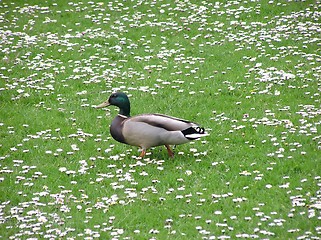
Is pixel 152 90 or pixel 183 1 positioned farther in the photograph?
pixel 183 1

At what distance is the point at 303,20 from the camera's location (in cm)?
1752

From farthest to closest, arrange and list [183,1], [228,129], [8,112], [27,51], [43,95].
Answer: [183,1] → [27,51] → [43,95] → [8,112] → [228,129]

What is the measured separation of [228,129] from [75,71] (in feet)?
15.4

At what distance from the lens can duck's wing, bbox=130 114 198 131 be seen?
10.2 metres

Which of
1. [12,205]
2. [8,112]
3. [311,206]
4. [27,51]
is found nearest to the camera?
[311,206]

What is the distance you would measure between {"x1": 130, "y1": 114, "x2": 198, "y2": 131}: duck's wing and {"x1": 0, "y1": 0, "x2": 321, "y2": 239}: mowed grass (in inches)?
23.1

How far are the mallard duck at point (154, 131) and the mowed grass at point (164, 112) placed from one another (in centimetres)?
35

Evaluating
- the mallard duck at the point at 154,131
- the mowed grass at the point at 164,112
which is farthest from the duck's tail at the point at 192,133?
the mowed grass at the point at 164,112

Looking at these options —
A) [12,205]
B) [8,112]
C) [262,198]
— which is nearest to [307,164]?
[262,198]

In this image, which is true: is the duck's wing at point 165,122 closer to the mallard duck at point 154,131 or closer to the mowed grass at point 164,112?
the mallard duck at point 154,131

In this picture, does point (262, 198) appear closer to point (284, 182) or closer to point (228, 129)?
point (284, 182)

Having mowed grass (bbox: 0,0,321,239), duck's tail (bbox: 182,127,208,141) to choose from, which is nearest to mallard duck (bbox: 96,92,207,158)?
duck's tail (bbox: 182,127,208,141)

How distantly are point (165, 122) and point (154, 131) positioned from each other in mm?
245

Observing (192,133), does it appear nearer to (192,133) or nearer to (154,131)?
(192,133)
